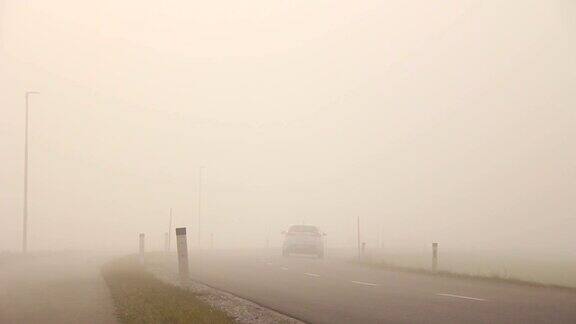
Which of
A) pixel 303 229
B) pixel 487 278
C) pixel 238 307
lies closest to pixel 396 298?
pixel 238 307

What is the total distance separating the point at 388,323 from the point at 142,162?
565 ft

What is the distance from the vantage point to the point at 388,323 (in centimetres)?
1252

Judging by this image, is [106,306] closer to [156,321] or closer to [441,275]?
[156,321]

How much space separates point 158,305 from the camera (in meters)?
14.4

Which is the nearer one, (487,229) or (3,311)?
(3,311)

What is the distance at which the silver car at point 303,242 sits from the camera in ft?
136

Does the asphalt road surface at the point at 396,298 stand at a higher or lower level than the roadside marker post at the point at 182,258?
lower

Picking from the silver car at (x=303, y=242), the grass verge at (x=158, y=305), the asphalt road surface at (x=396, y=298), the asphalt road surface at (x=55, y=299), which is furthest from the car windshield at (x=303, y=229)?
the grass verge at (x=158, y=305)

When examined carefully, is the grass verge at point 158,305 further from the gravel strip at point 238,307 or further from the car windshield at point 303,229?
the car windshield at point 303,229

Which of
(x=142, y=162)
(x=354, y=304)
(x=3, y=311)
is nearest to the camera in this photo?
(x=3, y=311)

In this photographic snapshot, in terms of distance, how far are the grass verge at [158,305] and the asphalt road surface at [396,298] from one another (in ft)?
5.39

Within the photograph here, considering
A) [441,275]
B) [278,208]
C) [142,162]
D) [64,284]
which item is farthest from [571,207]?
[142,162]

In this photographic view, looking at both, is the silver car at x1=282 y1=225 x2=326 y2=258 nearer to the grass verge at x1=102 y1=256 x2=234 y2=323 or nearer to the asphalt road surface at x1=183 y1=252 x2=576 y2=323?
the asphalt road surface at x1=183 y1=252 x2=576 y2=323

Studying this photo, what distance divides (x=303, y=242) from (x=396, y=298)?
83.1 ft
